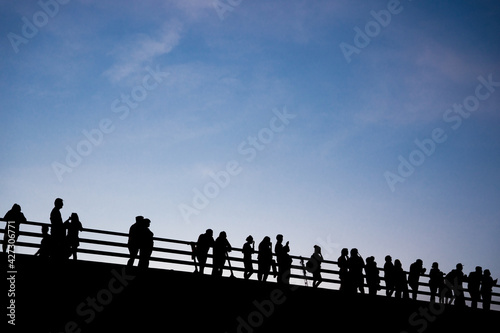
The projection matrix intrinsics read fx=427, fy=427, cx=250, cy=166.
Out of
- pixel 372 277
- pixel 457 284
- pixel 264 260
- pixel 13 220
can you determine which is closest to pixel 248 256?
pixel 264 260

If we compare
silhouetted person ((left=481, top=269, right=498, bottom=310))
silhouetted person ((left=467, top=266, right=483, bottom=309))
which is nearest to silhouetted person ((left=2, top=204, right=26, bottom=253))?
silhouetted person ((left=467, top=266, right=483, bottom=309))

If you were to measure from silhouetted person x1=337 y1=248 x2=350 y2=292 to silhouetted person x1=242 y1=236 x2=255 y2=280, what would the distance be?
3359 mm

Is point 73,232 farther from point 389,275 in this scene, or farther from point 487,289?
point 487,289

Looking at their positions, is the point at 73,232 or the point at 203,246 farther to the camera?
the point at 203,246

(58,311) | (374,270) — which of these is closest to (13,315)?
(58,311)

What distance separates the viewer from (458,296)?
17.1 metres

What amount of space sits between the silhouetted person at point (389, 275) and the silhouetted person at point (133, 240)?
9.27 m

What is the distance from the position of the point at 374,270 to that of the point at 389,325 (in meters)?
2.60

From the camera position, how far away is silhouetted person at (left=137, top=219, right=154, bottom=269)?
11.9m

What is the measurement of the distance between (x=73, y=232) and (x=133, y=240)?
1.58m

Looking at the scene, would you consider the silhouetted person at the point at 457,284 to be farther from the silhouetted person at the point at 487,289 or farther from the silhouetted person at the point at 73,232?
the silhouetted person at the point at 73,232

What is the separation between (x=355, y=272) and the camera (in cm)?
1498

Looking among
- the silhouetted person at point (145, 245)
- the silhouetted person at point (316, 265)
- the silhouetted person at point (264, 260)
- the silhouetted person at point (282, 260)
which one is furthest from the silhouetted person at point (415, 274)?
the silhouetted person at point (145, 245)

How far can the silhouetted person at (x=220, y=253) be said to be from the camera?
520 inches
